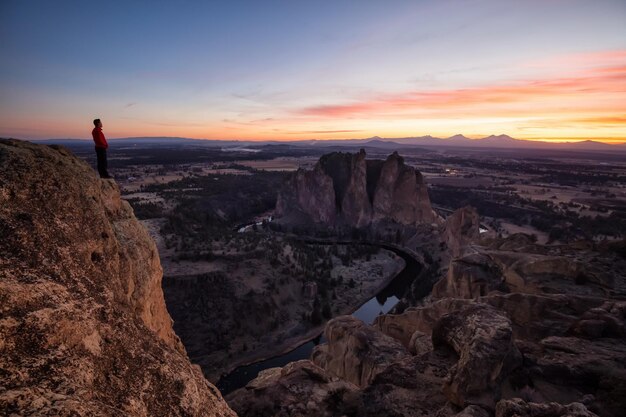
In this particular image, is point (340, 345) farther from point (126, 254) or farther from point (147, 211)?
point (147, 211)

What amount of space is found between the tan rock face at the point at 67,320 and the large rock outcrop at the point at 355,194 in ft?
235

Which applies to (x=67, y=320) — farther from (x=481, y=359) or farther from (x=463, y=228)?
(x=463, y=228)

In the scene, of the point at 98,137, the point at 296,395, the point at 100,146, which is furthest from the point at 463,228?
the point at 98,137

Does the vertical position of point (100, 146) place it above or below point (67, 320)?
above

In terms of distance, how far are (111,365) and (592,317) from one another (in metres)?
14.0

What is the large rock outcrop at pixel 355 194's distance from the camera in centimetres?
7525

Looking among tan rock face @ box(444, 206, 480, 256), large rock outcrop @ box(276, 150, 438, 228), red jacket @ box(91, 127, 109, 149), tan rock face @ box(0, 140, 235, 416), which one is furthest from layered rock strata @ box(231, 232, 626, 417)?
large rock outcrop @ box(276, 150, 438, 228)

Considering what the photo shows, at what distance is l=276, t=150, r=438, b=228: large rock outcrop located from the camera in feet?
247

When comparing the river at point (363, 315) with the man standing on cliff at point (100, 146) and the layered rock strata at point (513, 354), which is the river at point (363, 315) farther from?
the man standing on cliff at point (100, 146)

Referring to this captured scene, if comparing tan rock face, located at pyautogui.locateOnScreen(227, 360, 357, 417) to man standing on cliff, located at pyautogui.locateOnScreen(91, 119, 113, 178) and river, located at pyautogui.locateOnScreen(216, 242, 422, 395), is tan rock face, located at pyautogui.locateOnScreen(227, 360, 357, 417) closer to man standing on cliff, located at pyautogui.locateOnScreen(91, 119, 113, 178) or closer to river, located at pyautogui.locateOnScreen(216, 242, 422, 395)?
man standing on cliff, located at pyautogui.locateOnScreen(91, 119, 113, 178)

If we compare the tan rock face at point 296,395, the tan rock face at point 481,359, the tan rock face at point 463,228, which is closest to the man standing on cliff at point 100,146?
the tan rock face at point 296,395

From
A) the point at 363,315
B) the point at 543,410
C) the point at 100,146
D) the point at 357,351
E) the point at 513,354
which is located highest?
the point at 100,146

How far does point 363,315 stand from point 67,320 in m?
42.2

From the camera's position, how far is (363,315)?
144 feet
